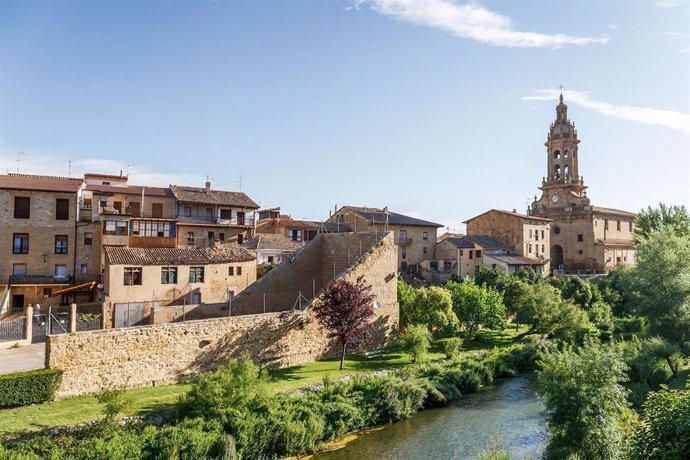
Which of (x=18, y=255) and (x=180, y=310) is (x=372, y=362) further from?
(x=18, y=255)

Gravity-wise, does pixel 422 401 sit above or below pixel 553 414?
below

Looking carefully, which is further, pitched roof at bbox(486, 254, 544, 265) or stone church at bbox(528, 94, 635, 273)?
stone church at bbox(528, 94, 635, 273)

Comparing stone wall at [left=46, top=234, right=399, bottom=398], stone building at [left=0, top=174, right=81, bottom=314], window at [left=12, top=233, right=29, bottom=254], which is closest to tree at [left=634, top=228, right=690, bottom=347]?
stone wall at [left=46, top=234, right=399, bottom=398]

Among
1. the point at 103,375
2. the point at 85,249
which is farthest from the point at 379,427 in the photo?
the point at 85,249

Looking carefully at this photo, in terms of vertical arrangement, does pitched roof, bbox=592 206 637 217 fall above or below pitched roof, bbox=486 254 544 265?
above

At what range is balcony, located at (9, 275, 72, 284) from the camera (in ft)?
107

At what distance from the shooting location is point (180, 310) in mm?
25391

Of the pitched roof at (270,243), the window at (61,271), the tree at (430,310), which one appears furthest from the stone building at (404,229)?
the window at (61,271)

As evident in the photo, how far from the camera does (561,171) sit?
6938cm

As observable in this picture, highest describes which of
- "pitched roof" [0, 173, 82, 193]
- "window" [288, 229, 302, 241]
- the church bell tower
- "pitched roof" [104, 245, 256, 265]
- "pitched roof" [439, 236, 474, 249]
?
the church bell tower

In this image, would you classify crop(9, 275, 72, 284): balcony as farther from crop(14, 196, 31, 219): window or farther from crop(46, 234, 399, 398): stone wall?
crop(46, 234, 399, 398): stone wall

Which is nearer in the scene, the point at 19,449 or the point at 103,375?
the point at 19,449

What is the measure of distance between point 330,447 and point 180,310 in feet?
36.8

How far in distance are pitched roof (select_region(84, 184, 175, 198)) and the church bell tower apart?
51019 millimetres
